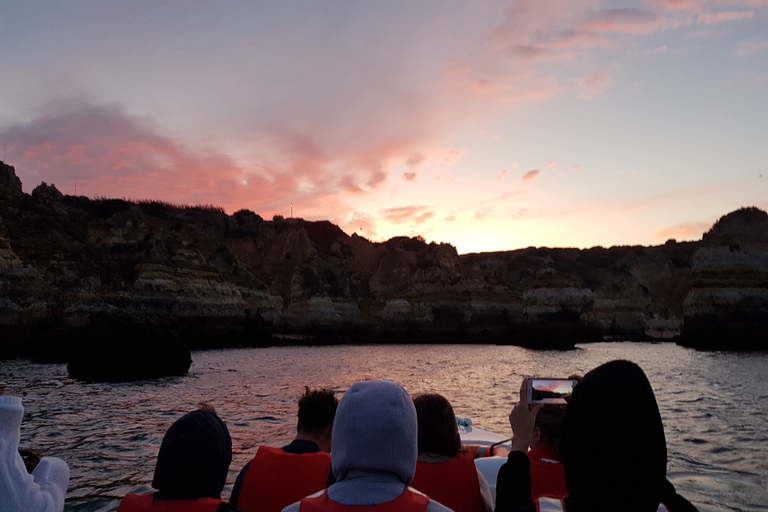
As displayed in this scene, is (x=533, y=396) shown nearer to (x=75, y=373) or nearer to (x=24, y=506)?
(x=24, y=506)

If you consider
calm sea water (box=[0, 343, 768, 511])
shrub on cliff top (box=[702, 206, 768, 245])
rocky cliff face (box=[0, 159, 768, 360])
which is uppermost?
shrub on cliff top (box=[702, 206, 768, 245])

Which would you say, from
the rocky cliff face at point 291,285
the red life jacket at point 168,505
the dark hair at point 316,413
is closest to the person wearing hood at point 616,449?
the red life jacket at point 168,505

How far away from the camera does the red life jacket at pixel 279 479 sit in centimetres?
332

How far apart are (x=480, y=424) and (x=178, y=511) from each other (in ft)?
35.3

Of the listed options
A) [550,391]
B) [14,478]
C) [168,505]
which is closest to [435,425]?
[550,391]

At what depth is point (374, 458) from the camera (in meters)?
2.03

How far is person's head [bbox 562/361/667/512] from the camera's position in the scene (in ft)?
5.44

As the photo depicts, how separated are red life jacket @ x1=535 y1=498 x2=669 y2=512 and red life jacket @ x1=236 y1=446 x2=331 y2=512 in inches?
74.8

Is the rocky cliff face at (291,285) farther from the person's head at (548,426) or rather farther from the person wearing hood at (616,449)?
the person wearing hood at (616,449)

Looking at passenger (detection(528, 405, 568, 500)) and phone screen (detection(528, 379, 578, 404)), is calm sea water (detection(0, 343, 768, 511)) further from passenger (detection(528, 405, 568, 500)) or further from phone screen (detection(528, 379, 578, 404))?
phone screen (detection(528, 379, 578, 404))

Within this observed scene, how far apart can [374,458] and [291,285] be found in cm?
6584

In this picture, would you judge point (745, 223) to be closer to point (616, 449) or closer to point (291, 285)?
point (291, 285)

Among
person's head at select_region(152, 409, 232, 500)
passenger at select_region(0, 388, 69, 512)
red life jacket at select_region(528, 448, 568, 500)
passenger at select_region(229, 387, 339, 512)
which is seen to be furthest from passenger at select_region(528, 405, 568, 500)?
passenger at select_region(0, 388, 69, 512)

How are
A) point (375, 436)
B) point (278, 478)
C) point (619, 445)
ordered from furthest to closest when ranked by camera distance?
point (278, 478), point (375, 436), point (619, 445)
